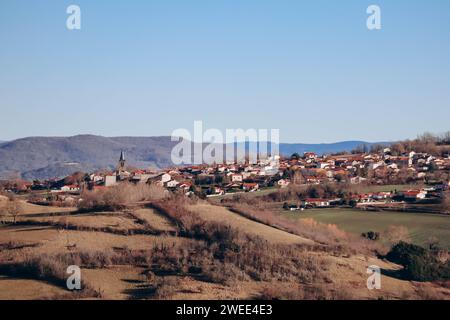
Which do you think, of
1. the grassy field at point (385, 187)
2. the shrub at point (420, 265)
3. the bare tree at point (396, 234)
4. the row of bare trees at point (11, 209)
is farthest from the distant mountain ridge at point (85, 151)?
the shrub at point (420, 265)

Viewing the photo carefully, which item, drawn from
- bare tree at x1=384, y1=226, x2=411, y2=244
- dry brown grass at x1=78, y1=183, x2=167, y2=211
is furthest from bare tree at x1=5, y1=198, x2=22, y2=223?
bare tree at x1=384, y1=226, x2=411, y2=244

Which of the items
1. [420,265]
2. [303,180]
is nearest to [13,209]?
[420,265]

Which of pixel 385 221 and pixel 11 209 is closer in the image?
pixel 11 209

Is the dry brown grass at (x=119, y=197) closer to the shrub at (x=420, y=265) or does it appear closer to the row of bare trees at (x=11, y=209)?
the row of bare trees at (x=11, y=209)

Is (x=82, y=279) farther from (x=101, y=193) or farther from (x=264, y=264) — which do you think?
(x=101, y=193)

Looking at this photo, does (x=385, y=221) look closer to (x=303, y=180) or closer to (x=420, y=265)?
(x=420, y=265)

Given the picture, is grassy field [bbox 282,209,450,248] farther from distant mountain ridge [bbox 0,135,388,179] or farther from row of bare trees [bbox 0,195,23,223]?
distant mountain ridge [bbox 0,135,388,179]
